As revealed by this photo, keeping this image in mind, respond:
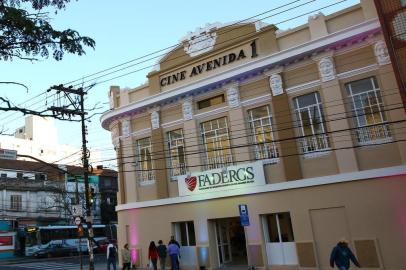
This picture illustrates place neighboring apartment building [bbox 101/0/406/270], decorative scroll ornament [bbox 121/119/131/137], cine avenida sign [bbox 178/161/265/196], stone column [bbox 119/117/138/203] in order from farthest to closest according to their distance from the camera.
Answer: decorative scroll ornament [bbox 121/119/131/137]
stone column [bbox 119/117/138/203]
cine avenida sign [bbox 178/161/265/196]
neighboring apartment building [bbox 101/0/406/270]

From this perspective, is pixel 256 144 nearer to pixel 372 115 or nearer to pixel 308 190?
pixel 308 190

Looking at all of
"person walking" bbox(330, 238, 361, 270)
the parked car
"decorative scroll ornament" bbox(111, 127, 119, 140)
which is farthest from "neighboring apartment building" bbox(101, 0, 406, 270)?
the parked car

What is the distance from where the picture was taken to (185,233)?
73.0ft

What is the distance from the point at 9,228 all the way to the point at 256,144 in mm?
32195

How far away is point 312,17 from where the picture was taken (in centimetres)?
1895

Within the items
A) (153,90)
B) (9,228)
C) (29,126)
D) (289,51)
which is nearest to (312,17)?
(289,51)

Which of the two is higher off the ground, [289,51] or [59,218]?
[289,51]

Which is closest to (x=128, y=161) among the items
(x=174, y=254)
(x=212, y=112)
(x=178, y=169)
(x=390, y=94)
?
(x=178, y=169)

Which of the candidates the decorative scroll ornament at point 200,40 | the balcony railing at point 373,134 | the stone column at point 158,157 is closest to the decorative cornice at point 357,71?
the balcony railing at point 373,134

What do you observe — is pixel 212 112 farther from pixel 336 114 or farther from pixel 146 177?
pixel 336 114

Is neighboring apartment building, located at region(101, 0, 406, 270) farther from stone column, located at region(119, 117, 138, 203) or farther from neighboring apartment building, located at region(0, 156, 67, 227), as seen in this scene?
neighboring apartment building, located at region(0, 156, 67, 227)

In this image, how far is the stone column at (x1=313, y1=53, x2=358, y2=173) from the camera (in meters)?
17.5

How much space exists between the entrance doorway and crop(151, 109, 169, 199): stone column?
139 inches

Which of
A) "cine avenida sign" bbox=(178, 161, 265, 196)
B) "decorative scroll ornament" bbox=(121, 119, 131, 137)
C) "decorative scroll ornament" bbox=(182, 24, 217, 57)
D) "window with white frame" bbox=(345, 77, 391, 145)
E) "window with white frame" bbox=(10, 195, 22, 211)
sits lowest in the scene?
"cine avenida sign" bbox=(178, 161, 265, 196)
